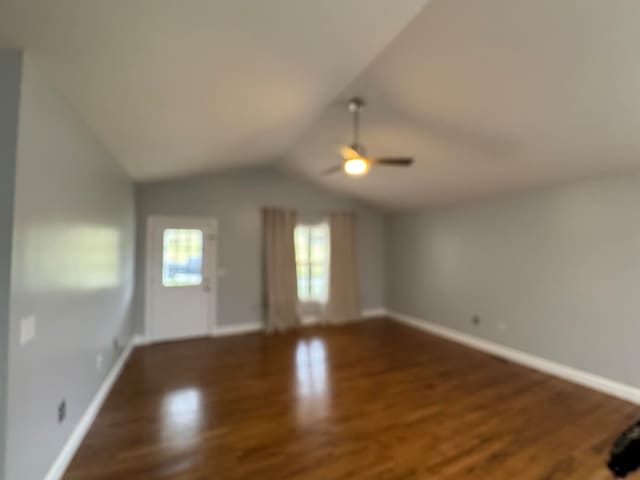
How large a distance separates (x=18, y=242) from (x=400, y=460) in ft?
8.75

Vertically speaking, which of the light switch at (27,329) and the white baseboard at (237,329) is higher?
the light switch at (27,329)

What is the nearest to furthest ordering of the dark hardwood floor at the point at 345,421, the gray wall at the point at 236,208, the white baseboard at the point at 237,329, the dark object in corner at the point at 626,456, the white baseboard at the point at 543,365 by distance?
1. the dark object in corner at the point at 626,456
2. the dark hardwood floor at the point at 345,421
3. the white baseboard at the point at 543,365
4. the gray wall at the point at 236,208
5. the white baseboard at the point at 237,329

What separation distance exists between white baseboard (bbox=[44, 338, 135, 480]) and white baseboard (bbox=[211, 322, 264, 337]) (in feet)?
5.82

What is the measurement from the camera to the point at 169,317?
5.47m

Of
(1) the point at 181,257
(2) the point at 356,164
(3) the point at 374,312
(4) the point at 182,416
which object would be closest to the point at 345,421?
(4) the point at 182,416

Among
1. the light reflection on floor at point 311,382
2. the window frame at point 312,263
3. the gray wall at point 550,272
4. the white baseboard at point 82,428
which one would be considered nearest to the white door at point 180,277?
the white baseboard at point 82,428

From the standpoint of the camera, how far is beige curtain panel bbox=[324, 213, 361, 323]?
671cm

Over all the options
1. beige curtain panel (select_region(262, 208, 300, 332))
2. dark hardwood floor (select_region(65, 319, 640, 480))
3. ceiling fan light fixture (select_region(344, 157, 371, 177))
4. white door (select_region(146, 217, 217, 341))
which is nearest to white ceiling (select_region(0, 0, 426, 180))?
ceiling fan light fixture (select_region(344, 157, 371, 177))

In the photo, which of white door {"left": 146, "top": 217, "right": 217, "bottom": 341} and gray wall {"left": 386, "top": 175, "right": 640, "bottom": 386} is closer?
gray wall {"left": 386, "top": 175, "right": 640, "bottom": 386}

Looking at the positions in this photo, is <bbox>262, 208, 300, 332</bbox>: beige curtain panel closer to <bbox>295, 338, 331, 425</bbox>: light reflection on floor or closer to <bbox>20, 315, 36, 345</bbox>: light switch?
<bbox>295, 338, 331, 425</bbox>: light reflection on floor

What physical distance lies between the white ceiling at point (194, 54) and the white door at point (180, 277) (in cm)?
228

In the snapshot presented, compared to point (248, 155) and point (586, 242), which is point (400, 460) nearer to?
point (586, 242)

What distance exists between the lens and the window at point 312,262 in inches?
259

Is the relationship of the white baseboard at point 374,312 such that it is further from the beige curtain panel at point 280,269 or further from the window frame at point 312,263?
the beige curtain panel at point 280,269
